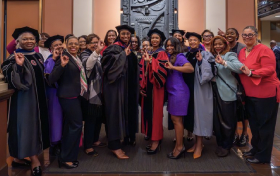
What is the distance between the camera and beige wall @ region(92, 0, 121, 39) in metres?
7.12

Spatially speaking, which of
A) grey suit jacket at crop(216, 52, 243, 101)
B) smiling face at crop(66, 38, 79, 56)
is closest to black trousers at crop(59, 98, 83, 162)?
smiling face at crop(66, 38, 79, 56)

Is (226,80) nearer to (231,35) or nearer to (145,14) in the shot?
(231,35)

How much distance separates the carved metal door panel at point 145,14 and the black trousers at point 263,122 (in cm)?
411

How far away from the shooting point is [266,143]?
335 cm

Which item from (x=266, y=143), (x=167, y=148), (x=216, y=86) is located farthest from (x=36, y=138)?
(x=266, y=143)

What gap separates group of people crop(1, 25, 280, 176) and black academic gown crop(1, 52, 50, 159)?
0.04ft

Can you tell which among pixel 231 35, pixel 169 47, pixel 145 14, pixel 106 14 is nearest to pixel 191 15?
pixel 145 14

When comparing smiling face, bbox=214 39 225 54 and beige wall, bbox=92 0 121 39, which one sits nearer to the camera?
smiling face, bbox=214 39 225 54

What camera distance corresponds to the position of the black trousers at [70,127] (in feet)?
10.5

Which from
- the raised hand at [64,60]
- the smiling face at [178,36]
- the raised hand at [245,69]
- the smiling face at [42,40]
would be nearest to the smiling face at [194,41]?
the raised hand at [245,69]

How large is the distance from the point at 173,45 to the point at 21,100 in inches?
87.8

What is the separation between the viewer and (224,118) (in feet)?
→ 11.6

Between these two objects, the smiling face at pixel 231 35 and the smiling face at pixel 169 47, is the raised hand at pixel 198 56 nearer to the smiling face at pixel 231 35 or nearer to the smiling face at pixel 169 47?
the smiling face at pixel 169 47

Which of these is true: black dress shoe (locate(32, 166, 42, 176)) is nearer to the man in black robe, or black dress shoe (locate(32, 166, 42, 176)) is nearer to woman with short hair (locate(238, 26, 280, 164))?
the man in black robe
